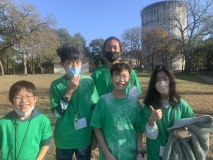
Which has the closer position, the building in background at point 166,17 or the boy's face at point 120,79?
the boy's face at point 120,79

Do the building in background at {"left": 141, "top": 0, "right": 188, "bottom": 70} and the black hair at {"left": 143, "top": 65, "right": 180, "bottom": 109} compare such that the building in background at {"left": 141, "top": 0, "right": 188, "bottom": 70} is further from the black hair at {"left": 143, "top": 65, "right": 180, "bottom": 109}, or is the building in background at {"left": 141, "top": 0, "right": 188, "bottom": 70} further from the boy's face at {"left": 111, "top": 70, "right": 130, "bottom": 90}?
the boy's face at {"left": 111, "top": 70, "right": 130, "bottom": 90}

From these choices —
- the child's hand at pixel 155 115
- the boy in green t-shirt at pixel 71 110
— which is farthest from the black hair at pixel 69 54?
the child's hand at pixel 155 115

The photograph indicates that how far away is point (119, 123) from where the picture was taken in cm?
192

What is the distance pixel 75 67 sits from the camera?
2.20m

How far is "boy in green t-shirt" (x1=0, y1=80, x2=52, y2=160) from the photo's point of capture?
1842 mm

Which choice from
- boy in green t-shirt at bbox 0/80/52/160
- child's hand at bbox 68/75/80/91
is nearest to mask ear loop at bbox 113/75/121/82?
child's hand at bbox 68/75/80/91

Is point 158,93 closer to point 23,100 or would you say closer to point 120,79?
point 120,79

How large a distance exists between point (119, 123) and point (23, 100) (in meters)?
0.97

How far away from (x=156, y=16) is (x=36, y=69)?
3069cm

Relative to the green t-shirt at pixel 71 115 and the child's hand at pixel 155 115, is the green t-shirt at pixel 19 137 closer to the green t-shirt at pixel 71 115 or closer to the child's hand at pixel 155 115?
the green t-shirt at pixel 71 115

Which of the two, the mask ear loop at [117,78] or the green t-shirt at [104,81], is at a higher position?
the mask ear loop at [117,78]

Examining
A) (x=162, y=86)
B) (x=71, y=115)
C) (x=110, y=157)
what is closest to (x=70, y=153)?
(x=71, y=115)

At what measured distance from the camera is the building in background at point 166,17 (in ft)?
114

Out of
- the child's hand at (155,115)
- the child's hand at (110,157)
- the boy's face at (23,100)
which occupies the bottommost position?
the child's hand at (110,157)
